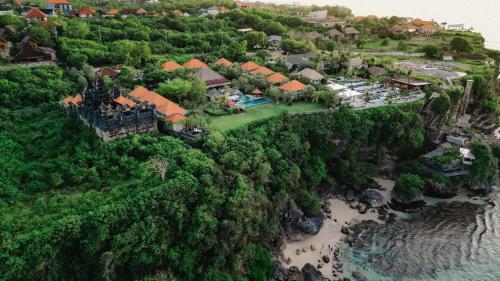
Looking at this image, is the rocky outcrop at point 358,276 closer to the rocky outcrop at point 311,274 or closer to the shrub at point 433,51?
the rocky outcrop at point 311,274

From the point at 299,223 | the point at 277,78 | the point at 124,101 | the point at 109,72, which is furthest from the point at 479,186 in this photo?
the point at 109,72

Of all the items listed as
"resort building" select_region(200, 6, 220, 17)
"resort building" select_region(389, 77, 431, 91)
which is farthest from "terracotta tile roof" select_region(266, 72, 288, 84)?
"resort building" select_region(200, 6, 220, 17)

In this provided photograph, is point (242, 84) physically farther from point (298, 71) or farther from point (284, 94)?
point (298, 71)

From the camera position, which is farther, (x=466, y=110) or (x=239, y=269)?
(x=466, y=110)

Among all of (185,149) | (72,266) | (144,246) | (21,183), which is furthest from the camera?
(185,149)

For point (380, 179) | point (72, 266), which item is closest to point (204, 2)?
point (380, 179)

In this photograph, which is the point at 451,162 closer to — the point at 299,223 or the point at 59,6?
the point at 299,223

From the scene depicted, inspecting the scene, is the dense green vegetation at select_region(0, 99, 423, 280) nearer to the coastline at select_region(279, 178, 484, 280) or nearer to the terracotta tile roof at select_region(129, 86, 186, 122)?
the coastline at select_region(279, 178, 484, 280)
